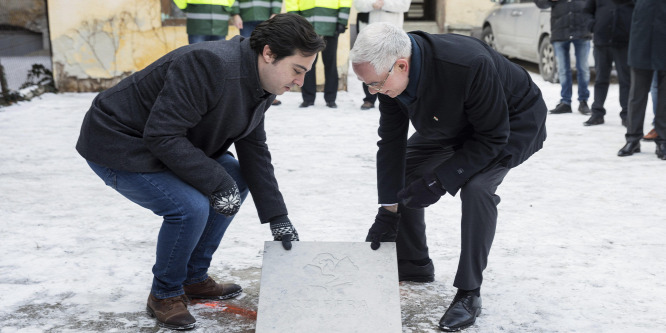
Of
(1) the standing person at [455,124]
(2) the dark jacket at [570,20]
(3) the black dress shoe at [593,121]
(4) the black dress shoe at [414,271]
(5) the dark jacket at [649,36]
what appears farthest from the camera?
(2) the dark jacket at [570,20]

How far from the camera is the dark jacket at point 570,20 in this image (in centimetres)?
746

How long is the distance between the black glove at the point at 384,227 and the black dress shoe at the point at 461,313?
13.8 inches

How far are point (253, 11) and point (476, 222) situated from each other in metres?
5.43

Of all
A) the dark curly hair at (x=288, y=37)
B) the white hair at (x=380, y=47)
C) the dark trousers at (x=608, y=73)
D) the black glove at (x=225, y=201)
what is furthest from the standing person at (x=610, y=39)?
the black glove at (x=225, y=201)

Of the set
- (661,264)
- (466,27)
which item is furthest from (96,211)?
(466,27)

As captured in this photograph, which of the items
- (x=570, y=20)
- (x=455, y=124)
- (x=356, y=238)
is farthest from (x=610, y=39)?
(x=455, y=124)

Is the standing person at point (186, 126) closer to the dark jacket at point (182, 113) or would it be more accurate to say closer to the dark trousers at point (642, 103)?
the dark jacket at point (182, 113)

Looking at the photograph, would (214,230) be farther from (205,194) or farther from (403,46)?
(403,46)

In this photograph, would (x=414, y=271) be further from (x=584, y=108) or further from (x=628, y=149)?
(x=584, y=108)

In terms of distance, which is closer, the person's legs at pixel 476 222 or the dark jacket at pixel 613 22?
the person's legs at pixel 476 222

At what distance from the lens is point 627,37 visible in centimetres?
630

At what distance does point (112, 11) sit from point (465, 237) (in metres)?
7.13

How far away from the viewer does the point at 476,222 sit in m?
2.74

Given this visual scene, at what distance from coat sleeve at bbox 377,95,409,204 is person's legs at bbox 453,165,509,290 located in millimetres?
313
